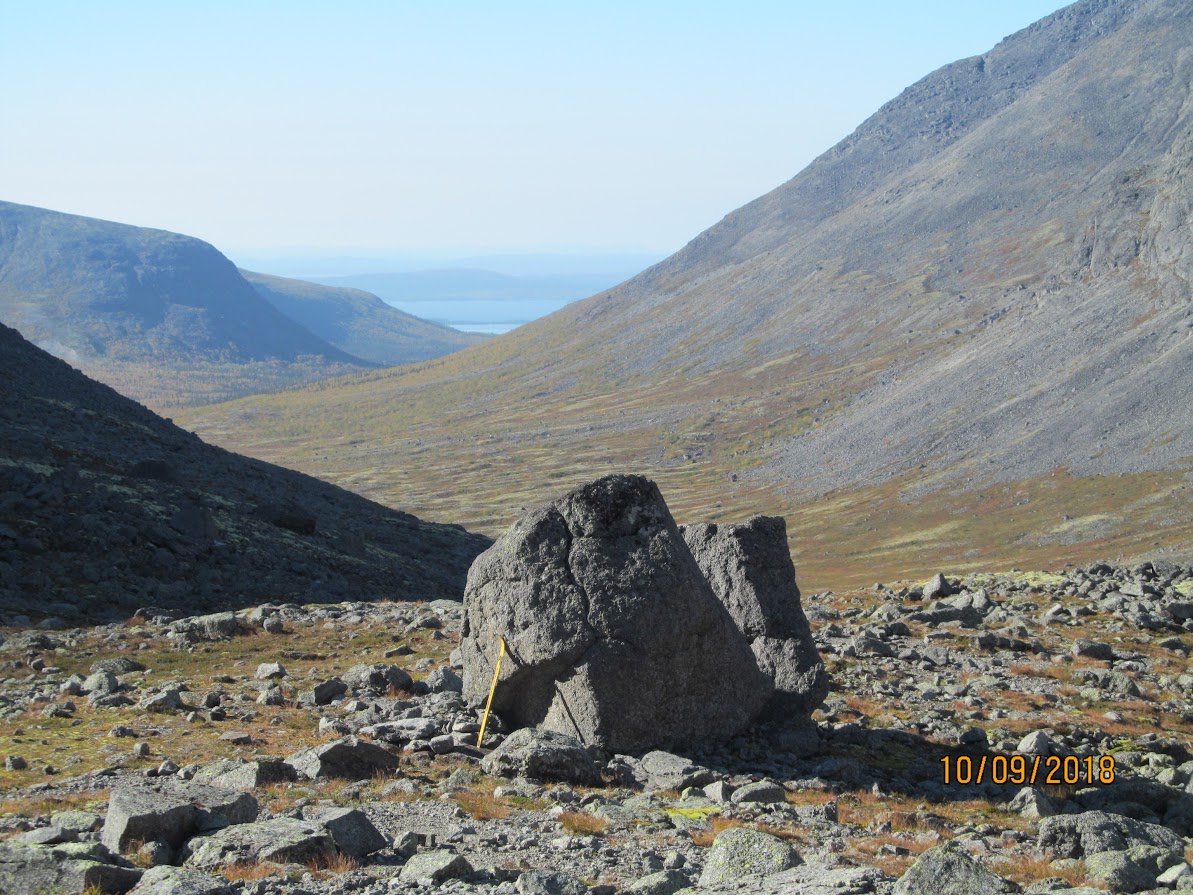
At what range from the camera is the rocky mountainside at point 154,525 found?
37406 mm

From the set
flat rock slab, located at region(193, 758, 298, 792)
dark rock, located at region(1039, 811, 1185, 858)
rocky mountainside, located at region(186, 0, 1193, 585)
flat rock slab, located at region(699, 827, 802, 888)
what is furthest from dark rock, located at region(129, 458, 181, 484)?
rocky mountainside, located at region(186, 0, 1193, 585)

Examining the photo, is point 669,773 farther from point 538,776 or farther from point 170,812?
point 170,812

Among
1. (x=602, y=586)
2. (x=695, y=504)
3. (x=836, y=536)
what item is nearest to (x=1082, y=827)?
(x=602, y=586)

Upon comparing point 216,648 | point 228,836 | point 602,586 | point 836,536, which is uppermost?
point 602,586

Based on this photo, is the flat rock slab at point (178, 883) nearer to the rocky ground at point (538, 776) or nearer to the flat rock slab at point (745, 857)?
the rocky ground at point (538, 776)

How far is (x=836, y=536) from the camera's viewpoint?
112 m

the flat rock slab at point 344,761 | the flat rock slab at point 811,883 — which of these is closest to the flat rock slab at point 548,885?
the flat rock slab at point 811,883

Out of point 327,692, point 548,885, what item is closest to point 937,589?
point 327,692

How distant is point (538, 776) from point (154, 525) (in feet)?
95.9

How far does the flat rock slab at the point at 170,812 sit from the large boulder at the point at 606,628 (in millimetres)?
6337

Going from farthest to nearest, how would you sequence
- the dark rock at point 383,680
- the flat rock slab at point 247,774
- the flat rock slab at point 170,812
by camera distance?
the dark rock at point 383,680, the flat rock slab at point 247,774, the flat rock slab at point 170,812

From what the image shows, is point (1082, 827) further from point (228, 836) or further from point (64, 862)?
point (64, 862)

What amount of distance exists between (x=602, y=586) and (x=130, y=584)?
78.6ft

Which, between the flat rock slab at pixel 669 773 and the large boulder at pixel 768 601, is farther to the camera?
the large boulder at pixel 768 601
